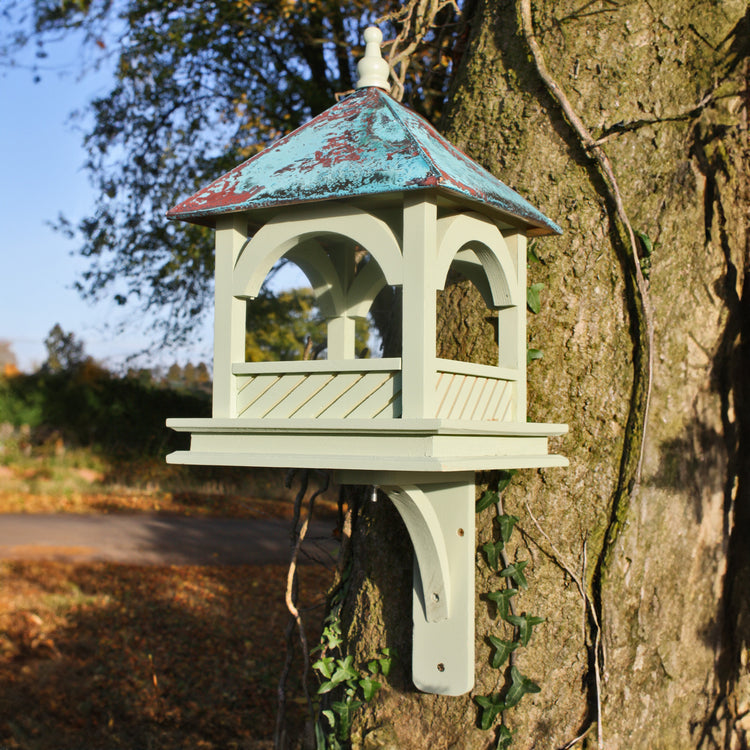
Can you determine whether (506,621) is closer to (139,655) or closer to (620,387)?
(620,387)

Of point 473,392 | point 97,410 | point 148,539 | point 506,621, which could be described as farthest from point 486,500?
point 97,410

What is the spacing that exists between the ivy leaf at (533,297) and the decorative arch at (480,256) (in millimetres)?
147

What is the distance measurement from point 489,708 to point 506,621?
0.24 meters

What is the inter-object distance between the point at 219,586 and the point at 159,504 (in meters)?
3.77

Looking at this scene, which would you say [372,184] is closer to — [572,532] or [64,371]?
[572,532]

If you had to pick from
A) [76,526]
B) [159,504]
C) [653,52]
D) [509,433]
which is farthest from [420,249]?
[159,504]

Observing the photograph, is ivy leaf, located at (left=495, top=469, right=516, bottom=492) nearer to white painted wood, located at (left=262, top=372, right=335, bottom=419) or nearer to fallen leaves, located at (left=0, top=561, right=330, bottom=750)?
white painted wood, located at (left=262, top=372, right=335, bottom=419)

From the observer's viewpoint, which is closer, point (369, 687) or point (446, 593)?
point (446, 593)

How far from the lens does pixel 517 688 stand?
224 cm

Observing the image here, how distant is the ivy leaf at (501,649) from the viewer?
225 centimetres

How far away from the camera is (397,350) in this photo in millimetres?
2738

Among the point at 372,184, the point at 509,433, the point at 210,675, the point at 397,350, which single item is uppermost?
the point at 372,184

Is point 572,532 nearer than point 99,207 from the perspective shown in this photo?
Yes

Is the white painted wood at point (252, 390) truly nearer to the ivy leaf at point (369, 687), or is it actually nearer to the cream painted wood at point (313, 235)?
the cream painted wood at point (313, 235)
